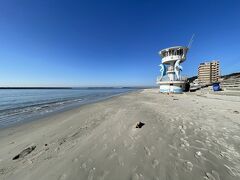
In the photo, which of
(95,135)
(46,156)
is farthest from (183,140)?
(46,156)

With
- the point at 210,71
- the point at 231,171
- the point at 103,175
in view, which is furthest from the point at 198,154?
the point at 210,71

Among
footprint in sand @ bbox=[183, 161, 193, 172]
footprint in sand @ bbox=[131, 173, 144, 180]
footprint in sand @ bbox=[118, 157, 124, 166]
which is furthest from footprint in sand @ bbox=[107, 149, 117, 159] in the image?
footprint in sand @ bbox=[183, 161, 193, 172]

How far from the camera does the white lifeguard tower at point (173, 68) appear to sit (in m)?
A: 29.1

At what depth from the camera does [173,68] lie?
103 feet

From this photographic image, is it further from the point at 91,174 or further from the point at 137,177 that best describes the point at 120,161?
the point at 91,174

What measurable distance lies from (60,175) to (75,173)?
0.39 metres

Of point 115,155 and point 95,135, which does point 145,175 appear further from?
point 95,135

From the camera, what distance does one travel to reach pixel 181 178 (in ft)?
8.84

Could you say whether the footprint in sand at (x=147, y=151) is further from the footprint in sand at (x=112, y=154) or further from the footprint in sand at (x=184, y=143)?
the footprint in sand at (x=184, y=143)

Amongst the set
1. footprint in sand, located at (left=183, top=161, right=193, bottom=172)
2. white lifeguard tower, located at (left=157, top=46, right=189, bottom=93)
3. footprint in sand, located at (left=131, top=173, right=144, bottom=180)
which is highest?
white lifeguard tower, located at (left=157, top=46, right=189, bottom=93)

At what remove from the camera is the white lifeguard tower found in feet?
95.5

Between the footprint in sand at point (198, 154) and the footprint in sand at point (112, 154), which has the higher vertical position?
the footprint in sand at point (198, 154)

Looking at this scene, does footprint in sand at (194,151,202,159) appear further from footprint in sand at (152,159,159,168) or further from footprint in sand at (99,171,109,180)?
footprint in sand at (99,171,109,180)

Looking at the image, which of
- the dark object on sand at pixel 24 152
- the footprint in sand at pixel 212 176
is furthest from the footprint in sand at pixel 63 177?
the footprint in sand at pixel 212 176
